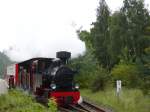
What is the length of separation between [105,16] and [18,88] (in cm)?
3884

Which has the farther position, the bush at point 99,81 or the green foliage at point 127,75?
the green foliage at point 127,75

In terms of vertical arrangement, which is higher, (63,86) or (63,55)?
(63,55)

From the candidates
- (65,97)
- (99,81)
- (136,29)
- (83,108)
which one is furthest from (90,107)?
(136,29)

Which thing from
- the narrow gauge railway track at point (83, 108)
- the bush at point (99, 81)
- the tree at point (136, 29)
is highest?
the tree at point (136, 29)

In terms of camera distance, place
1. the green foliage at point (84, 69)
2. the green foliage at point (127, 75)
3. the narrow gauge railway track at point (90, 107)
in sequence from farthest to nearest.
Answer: the green foliage at point (84, 69), the green foliage at point (127, 75), the narrow gauge railway track at point (90, 107)

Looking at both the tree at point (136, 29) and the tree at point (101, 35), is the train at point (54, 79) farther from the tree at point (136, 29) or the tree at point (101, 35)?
the tree at point (101, 35)

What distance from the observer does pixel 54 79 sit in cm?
2066

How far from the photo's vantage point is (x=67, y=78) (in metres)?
21.1

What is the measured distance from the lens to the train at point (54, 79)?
20.7 metres

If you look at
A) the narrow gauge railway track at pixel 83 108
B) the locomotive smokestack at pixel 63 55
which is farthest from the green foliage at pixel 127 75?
the locomotive smokestack at pixel 63 55

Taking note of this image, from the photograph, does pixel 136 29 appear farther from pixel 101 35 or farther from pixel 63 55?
pixel 63 55

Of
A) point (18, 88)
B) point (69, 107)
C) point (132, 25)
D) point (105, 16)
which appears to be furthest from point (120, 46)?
point (69, 107)

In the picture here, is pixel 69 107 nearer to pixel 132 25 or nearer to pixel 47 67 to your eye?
pixel 47 67

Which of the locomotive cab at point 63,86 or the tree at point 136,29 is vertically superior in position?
the tree at point 136,29
